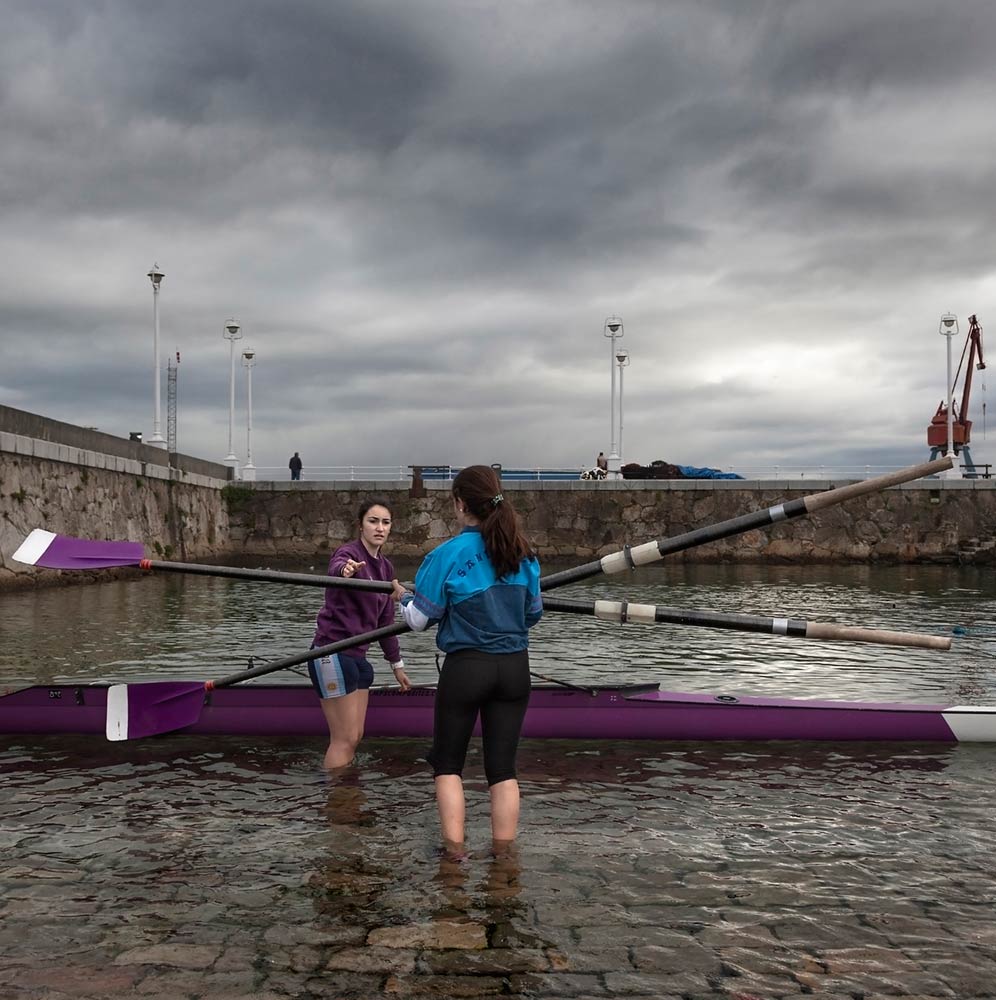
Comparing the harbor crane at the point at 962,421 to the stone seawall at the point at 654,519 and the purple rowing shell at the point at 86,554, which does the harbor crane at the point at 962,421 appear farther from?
the purple rowing shell at the point at 86,554

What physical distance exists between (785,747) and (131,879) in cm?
468

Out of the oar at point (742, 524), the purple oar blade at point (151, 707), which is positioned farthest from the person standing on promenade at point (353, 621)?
the purple oar blade at point (151, 707)

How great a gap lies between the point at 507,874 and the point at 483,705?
0.84 m

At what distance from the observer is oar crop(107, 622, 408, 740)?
6.68 meters

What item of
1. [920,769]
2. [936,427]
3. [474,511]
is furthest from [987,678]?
[936,427]

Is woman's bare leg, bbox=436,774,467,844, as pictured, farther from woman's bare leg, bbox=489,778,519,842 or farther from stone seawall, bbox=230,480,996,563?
stone seawall, bbox=230,480,996,563

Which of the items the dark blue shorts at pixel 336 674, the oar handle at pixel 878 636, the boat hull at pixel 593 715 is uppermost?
the oar handle at pixel 878 636

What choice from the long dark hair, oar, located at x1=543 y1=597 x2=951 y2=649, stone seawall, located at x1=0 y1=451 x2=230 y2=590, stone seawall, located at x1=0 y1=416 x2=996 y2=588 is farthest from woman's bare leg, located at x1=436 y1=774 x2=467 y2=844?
stone seawall, located at x1=0 y1=416 x2=996 y2=588

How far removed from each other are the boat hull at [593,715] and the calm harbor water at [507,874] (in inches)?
4.9

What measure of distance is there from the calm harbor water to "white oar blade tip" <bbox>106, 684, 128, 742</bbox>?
0.84ft

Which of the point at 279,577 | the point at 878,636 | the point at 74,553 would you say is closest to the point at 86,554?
the point at 74,553

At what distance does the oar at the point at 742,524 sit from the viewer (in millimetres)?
5152

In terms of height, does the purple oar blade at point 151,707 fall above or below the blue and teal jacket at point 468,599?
below

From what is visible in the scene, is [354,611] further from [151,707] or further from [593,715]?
[593,715]
